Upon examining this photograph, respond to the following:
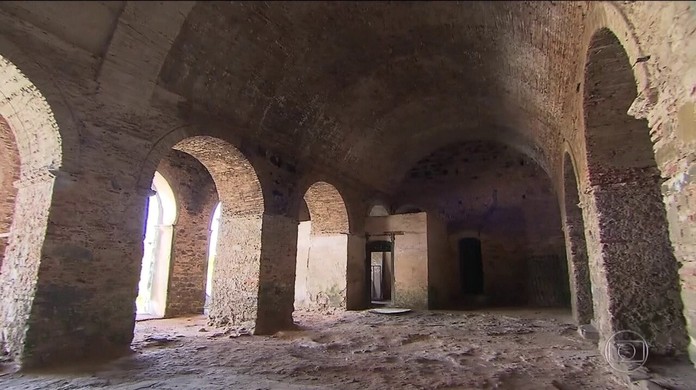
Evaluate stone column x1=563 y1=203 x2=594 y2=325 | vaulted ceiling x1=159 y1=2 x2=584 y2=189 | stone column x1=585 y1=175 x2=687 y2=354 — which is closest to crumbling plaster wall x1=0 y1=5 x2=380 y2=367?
vaulted ceiling x1=159 y1=2 x2=584 y2=189

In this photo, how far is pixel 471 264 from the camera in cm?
1321

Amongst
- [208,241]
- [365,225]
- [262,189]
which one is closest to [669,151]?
[262,189]

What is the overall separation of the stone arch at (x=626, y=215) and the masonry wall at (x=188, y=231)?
838 cm

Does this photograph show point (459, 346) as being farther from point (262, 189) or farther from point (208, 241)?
point (208, 241)

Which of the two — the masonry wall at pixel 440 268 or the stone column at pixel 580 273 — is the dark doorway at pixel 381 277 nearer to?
the masonry wall at pixel 440 268

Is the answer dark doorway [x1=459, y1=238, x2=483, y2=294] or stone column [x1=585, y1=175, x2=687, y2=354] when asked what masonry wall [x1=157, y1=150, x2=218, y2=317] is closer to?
dark doorway [x1=459, y1=238, x2=483, y2=294]

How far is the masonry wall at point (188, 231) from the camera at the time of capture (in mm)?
9445

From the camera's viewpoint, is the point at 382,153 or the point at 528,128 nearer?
the point at 528,128

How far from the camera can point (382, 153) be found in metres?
10.7

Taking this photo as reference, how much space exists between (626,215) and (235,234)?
235 inches

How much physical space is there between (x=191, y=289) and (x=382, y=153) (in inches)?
233

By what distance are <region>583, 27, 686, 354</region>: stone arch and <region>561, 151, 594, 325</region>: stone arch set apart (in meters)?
2.02

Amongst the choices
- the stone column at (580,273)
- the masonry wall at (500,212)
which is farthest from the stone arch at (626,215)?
the masonry wall at (500,212)

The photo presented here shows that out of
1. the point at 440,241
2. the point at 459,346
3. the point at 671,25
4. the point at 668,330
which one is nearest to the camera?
the point at 671,25
